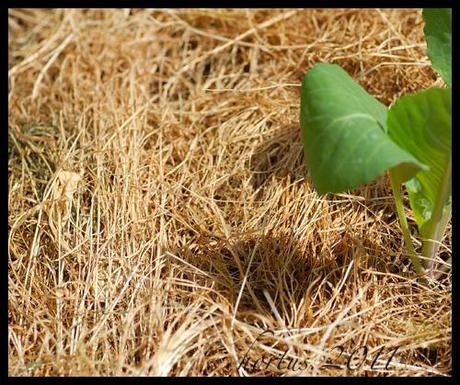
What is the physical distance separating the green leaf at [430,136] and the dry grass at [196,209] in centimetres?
27

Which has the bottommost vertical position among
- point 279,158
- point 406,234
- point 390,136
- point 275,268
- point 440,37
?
point 275,268

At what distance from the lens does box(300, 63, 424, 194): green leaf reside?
1482 mm

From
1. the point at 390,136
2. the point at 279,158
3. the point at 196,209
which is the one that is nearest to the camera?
the point at 390,136

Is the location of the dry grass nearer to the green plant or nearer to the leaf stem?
the leaf stem

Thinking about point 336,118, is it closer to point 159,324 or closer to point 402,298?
point 402,298

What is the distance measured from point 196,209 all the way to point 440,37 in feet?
2.86

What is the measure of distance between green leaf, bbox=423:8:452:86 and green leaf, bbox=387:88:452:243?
0.16 metres

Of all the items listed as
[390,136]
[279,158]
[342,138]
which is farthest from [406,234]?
[279,158]

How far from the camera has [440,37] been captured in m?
1.75

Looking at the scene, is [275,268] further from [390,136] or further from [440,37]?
[440,37]

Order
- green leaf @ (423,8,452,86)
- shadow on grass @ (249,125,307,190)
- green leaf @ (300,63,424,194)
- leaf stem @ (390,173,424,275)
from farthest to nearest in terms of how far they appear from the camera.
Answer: shadow on grass @ (249,125,307,190) → leaf stem @ (390,173,424,275) → green leaf @ (423,8,452,86) → green leaf @ (300,63,424,194)

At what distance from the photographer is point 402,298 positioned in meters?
1.86

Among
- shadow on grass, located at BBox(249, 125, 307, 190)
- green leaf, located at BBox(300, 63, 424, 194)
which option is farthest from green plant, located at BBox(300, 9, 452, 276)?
shadow on grass, located at BBox(249, 125, 307, 190)
